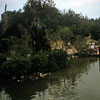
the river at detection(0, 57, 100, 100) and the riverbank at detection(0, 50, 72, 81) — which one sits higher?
the riverbank at detection(0, 50, 72, 81)

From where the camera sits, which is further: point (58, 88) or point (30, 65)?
point (30, 65)

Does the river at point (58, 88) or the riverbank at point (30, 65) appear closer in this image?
the river at point (58, 88)

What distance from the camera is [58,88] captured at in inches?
473

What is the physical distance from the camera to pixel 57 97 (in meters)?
10.3

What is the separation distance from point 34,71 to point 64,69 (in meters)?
3.39

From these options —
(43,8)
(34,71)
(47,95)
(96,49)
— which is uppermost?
(43,8)

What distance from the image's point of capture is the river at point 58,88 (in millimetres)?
10492

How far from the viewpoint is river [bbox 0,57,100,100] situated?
34.4 feet

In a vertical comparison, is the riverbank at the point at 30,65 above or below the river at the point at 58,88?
above

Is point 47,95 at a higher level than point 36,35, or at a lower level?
lower

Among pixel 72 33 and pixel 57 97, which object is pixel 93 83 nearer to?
pixel 57 97

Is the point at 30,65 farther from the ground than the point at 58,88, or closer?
farther from the ground

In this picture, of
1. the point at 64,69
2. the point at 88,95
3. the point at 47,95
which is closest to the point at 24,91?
the point at 47,95

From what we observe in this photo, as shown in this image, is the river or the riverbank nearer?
the river
